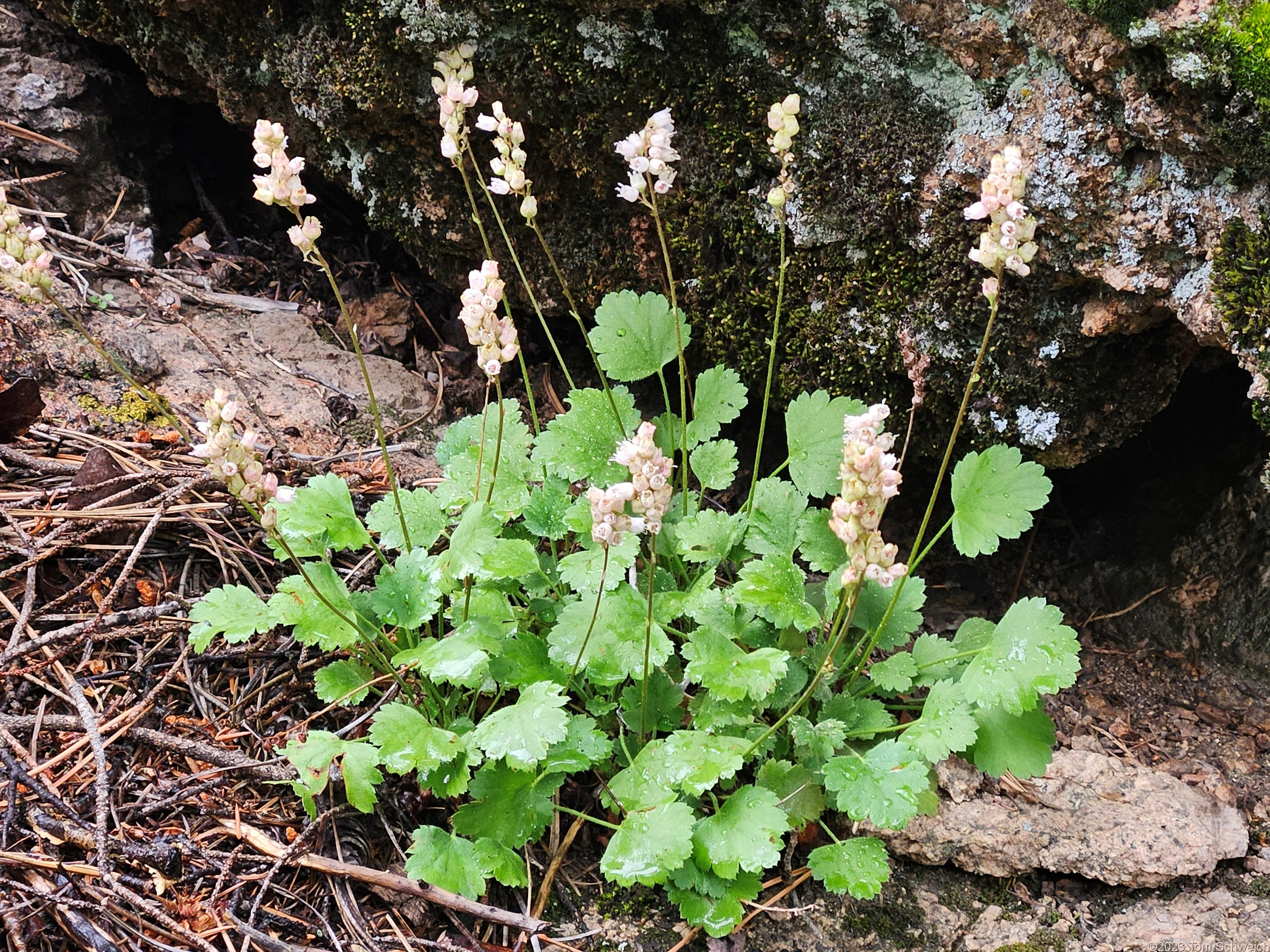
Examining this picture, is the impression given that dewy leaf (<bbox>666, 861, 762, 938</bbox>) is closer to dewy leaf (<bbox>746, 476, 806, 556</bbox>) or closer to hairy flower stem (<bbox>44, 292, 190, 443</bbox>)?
dewy leaf (<bbox>746, 476, 806, 556</bbox>)

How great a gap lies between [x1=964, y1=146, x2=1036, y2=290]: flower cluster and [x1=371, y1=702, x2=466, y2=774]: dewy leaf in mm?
1235

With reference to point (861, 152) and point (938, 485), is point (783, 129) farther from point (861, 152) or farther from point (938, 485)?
point (938, 485)

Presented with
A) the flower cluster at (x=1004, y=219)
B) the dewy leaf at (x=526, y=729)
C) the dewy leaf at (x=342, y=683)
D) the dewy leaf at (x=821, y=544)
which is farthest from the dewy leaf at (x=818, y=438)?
the dewy leaf at (x=342, y=683)

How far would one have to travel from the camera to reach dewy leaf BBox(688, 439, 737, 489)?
2.23 metres

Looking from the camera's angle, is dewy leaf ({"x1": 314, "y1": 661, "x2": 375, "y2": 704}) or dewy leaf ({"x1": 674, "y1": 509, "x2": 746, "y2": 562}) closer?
dewy leaf ({"x1": 314, "y1": 661, "x2": 375, "y2": 704})

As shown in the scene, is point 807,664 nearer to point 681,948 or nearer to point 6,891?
point 681,948

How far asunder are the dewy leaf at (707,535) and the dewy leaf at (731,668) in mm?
239

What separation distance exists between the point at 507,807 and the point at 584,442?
84 centimetres

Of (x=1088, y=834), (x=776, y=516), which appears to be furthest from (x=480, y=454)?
(x=1088, y=834)

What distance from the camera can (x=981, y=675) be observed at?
185cm

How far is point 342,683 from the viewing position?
194 cm

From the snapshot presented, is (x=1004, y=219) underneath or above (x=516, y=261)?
above

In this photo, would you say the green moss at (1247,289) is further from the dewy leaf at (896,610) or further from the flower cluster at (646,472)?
the flower cluster at (646,472)

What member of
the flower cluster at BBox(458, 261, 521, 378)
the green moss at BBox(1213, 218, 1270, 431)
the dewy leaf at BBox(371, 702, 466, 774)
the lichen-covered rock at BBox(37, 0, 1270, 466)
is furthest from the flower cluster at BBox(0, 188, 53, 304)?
the green moss at BBox(1213, 218, 1270, 431)
